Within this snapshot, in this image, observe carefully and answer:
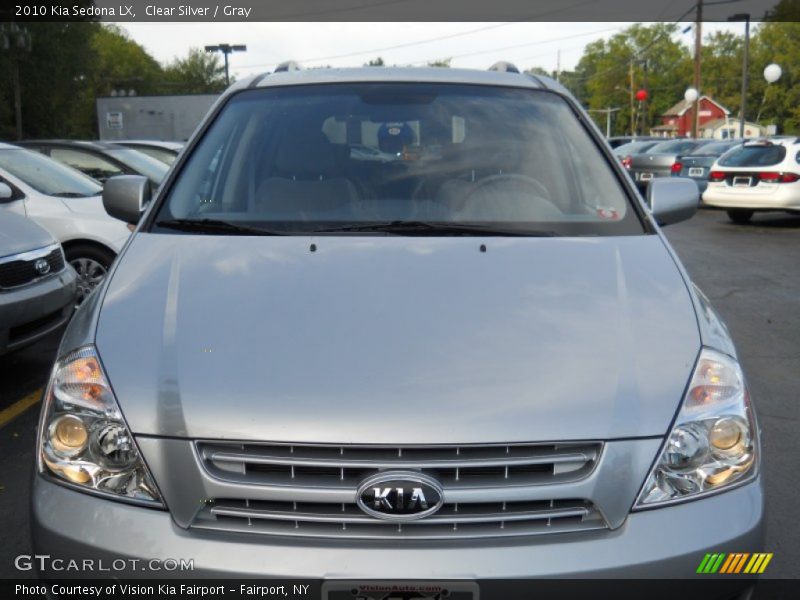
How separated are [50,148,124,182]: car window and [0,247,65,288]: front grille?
17.3 feet

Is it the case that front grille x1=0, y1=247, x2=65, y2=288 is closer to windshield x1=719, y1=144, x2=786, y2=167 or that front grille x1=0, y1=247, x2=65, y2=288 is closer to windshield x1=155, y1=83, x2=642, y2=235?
windshield x1=155, y1=83, x2=642, y2=235

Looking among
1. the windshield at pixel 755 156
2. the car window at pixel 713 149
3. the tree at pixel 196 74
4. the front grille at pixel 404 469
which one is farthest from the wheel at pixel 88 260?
the tree at pixel 196 74

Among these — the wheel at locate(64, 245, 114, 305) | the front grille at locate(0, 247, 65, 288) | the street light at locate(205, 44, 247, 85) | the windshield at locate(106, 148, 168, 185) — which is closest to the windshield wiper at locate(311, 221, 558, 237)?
the front grille at locate(0, 247, 65, 288)

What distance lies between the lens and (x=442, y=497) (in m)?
2.11

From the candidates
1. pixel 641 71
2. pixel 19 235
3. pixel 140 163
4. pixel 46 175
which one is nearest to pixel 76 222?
pixel 46 175

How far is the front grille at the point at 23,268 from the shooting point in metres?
5.45

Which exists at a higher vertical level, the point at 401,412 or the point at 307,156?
the point at 307,156

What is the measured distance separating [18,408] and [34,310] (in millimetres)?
641

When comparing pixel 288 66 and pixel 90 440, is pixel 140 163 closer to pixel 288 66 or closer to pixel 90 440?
pixel 288 66

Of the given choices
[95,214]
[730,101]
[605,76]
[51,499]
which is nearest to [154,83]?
[605,76]

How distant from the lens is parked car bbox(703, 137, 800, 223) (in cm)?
1566

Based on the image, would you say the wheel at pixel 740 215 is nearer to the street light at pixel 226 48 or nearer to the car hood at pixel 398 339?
the car hood at pixel 398 339

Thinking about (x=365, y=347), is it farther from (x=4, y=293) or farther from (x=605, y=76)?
(x=605, y=76)

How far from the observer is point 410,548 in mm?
2078
